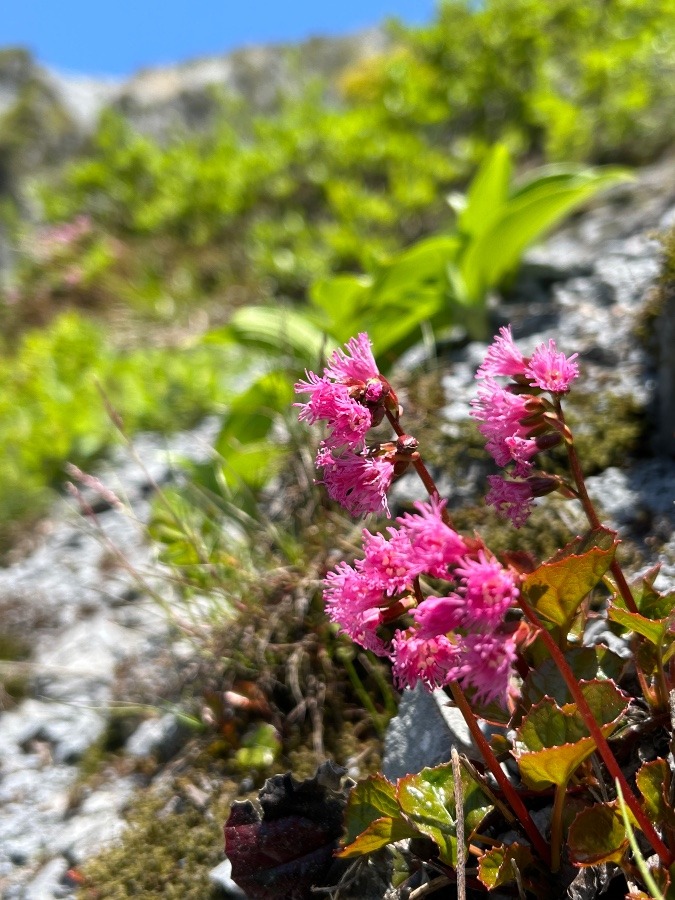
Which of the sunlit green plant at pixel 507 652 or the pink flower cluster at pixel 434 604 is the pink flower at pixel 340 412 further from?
the pink flower cluster at pixel 434 604

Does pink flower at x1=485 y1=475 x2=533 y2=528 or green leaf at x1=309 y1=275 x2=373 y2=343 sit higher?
green leaf at x1=309 y1=275 x2=373 y2=343

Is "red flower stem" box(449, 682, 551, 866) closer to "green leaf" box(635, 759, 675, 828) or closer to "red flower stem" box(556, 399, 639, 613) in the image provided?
"green leaf" box(635, 759, 675, 828)

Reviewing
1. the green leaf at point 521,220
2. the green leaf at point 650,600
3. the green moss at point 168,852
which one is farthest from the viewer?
the green leaf at point 521,220

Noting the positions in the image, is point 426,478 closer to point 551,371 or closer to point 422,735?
point 551,371

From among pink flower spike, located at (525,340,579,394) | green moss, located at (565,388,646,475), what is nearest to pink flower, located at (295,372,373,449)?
pink flower spike, located at (525,340,579,394)

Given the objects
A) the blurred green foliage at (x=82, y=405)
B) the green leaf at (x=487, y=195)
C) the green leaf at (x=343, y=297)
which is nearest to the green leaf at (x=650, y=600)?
the green leaf at (x=343, y=297)

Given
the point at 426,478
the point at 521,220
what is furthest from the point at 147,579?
the point at 426,478

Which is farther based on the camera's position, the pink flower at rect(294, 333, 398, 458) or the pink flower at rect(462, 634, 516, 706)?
the pink flower at rect(294, 333, 398, 458)
